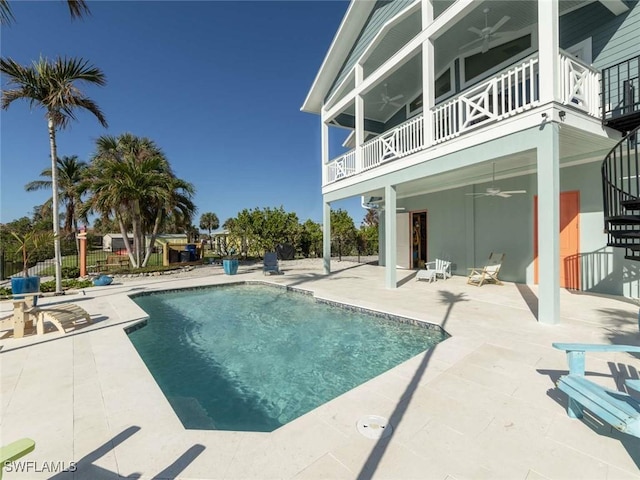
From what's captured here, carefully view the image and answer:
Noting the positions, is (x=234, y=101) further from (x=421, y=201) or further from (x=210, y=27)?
(x=421, y=201)

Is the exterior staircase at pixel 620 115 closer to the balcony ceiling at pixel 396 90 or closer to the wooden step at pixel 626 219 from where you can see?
the wooden step at pixel 626 219

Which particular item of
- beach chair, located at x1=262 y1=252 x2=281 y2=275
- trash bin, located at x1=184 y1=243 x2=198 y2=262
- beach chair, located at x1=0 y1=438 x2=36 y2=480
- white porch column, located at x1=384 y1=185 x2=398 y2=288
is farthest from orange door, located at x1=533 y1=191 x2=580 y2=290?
trash bin, located at x1=184 y1=243 x2=198 y2=262

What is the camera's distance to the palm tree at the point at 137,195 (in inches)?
560

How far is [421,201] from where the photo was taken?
13.7 m

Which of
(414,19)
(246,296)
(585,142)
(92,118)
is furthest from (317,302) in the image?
(92,118)

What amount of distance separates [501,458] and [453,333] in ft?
9.97

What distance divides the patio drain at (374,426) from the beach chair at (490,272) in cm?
796

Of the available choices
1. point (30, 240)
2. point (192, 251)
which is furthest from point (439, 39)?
point (192, 251)

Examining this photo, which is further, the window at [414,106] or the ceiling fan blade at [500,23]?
the window at [414,106]

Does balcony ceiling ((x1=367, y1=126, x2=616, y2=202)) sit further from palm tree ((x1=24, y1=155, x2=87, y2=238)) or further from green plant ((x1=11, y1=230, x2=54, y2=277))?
palm tree ((x1=24, y1=155, x2=87, y2=238))

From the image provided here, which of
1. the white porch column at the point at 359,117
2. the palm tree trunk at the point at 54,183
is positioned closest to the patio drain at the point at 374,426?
the white porch column at the point at 359,117

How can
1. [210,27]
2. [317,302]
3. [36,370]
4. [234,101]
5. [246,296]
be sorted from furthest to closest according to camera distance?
[234,101], [210,27], [246,296], [317,302], [36,370]

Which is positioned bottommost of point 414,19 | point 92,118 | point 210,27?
point 92,118

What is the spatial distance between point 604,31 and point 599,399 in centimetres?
896
